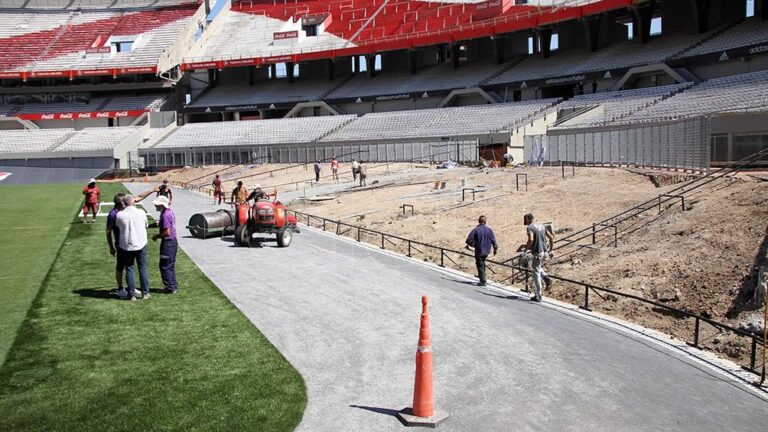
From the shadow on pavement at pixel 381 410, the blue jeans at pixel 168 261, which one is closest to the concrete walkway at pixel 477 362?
the shadow on pavement at pixel 381 410

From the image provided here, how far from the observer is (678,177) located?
74.9ft

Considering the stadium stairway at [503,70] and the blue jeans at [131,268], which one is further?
Answer: the stadium stairway at [503,70]

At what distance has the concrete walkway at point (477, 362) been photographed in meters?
7.07

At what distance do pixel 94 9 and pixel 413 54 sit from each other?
42579mm

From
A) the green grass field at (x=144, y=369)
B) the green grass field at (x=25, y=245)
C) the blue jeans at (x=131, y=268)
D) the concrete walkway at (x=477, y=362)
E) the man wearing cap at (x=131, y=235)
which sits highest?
the man wearing cap at (x=131, y=235)

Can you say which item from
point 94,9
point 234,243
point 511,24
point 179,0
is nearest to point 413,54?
point 511,24

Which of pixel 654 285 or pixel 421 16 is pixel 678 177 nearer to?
pixel 654 285

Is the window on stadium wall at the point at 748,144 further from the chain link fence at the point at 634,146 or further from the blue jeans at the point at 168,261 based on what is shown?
the blue jeans at the point at 168,261

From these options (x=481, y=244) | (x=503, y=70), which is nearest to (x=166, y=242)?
(x=481, y=244)

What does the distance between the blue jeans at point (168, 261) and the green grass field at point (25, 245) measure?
2.14 m

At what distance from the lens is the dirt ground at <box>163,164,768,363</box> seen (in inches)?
499

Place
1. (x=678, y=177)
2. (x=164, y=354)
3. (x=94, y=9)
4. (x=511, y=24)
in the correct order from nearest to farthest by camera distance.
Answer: (x=164, y=354)
(x=678, y=177)
(x=511, y=24)
(x=94, y=9)

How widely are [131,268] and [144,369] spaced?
3652 mm

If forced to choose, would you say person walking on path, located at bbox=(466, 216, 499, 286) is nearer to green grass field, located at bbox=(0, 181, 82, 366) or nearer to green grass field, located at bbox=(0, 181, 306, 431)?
green grass field, located at bbox=(0, 181, 306, 431)
